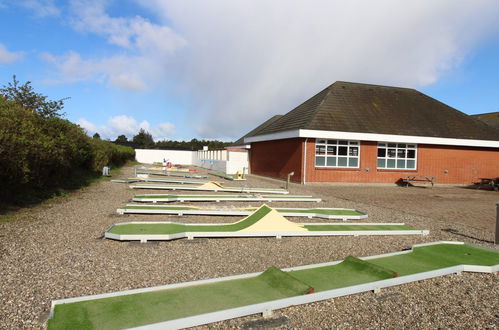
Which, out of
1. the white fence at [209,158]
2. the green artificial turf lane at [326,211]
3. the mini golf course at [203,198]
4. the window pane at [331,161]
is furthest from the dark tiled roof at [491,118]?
the green artificial turf lane at [326,211]

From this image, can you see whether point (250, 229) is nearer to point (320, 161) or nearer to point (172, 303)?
point (172, 303)

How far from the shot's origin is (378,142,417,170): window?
Answer: 68.2ft

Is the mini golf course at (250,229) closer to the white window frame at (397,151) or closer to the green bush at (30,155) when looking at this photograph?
the green bush at (30,155)

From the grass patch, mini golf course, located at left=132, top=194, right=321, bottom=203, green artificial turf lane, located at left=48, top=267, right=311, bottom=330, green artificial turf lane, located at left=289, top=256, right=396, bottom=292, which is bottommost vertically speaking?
green artificial turf lane, located at left=48, top=267, right=311, bottom=330

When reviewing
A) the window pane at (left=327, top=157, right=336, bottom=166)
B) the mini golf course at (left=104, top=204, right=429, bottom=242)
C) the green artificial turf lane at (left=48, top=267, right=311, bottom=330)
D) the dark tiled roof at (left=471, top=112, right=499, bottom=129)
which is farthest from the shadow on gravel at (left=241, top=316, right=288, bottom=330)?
the dark tiled roof at (left=471, top=112, right=499, bottom=129)

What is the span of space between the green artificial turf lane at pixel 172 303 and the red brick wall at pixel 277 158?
1552 cm

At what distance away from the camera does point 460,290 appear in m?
4.46

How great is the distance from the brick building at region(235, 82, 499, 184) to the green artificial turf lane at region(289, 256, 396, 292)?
14280 mm

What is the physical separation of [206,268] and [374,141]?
687 inches

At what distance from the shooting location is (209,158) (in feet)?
123

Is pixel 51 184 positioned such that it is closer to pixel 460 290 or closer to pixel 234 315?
pixel 234 315

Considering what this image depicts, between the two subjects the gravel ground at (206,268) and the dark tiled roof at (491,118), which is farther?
the dark tiled roof at (491,118)

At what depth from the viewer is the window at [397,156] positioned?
2078 centimetres

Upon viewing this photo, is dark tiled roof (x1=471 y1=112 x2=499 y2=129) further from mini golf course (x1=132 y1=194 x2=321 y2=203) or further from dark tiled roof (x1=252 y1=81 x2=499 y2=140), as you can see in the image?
mini golf course (x1=132 y1=194 x2=321 y2=203)
